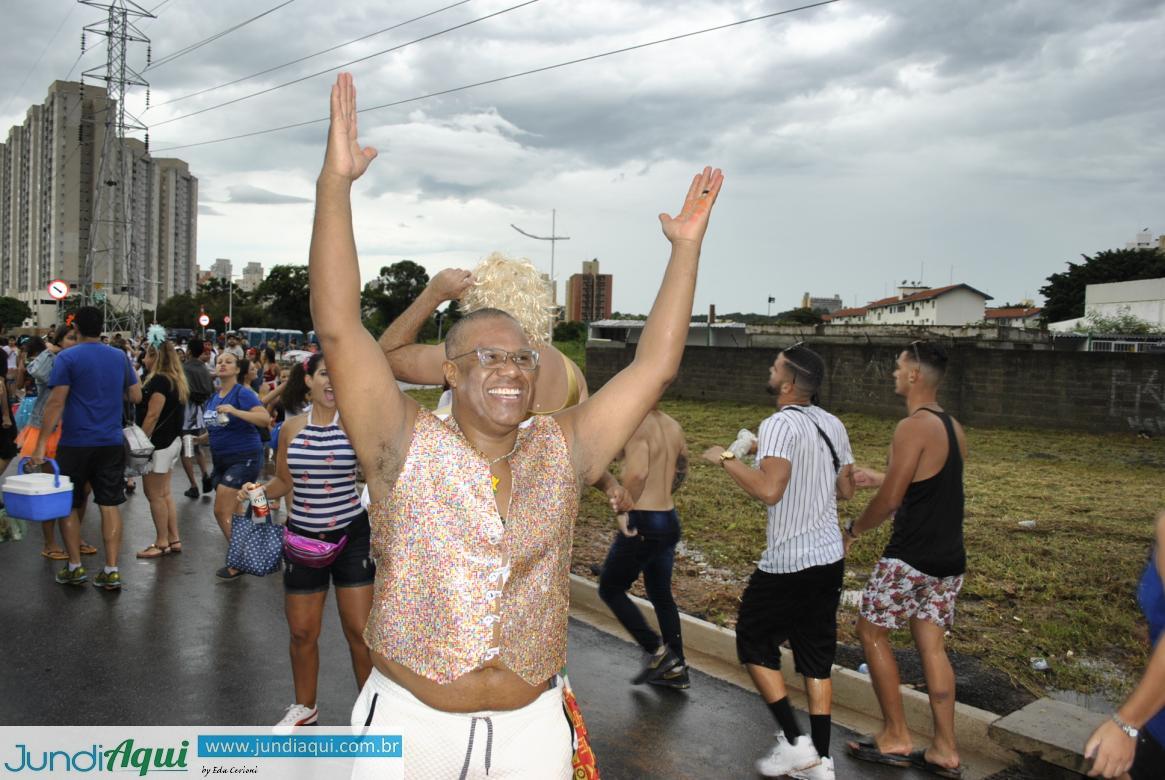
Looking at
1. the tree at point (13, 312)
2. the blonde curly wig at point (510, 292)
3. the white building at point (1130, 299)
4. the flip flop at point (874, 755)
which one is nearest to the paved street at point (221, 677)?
the flip flop at point (874, 755)

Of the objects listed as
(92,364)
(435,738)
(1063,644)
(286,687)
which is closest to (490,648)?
(435,738)

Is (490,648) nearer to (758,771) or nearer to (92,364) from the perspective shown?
(758,771)

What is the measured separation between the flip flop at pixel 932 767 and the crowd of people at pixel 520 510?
1 cm

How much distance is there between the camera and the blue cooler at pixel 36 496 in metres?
6.00

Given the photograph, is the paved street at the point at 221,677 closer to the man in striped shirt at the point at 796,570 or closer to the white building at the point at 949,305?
the man in striped shirt at the point at 796,570

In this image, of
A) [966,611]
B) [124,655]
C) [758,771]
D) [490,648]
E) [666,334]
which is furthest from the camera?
[966,611]

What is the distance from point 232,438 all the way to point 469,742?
20.8 ft

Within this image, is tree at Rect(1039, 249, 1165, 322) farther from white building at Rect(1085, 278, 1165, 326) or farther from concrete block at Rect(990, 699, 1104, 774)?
concrete block at Rect(990, 699, 1104, 774)

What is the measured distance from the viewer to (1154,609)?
8.38 feet

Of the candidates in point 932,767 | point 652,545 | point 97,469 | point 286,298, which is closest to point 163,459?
point 97,469

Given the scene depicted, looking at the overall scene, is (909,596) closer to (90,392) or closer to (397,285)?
(90,392)

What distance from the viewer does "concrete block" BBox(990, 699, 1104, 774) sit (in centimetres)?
423

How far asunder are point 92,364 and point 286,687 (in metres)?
3.20

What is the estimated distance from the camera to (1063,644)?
5.90 meters
